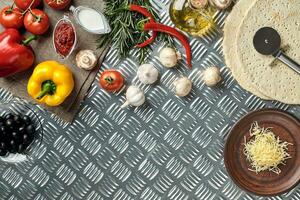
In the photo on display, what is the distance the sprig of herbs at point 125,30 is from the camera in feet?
7.09

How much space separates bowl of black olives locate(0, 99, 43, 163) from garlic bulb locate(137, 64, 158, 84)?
432 mm

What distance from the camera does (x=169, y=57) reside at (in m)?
2.14

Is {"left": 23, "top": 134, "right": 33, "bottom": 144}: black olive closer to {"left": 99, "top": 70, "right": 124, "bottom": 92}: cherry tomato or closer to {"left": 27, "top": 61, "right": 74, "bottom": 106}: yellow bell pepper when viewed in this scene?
{"left": 27, "top": 61, "right": 74, "bottom": 106}: yellow bell pepper

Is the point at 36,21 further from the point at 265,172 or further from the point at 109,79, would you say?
the point at 265,172

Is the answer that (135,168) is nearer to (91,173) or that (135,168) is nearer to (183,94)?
(91,173)

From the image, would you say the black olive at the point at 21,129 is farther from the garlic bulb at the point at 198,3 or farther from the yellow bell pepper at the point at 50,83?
the garlic bulb at the point at 198,3

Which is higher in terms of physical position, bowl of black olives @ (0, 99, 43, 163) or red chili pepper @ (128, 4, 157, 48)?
red chili pepper @ (128, 4, 157, 48)

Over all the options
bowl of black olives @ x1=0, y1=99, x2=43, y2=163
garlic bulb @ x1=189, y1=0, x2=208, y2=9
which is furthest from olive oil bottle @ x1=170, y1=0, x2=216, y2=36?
bowl of black olives @ x1=0, y1=99, x2=43, y2=163

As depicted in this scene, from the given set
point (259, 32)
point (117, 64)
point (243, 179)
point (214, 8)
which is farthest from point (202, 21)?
point (243, 179)

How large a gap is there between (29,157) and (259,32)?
3.23 ft

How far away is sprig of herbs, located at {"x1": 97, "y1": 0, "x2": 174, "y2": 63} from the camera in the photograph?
2160 millimetres

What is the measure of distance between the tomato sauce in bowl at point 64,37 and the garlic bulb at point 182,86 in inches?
16.0

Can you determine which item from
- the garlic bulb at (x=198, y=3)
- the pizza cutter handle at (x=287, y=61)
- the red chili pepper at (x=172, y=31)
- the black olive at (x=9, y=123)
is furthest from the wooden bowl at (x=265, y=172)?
the black olive at (x=9, y=123)

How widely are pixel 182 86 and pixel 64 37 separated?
0.46 meters
